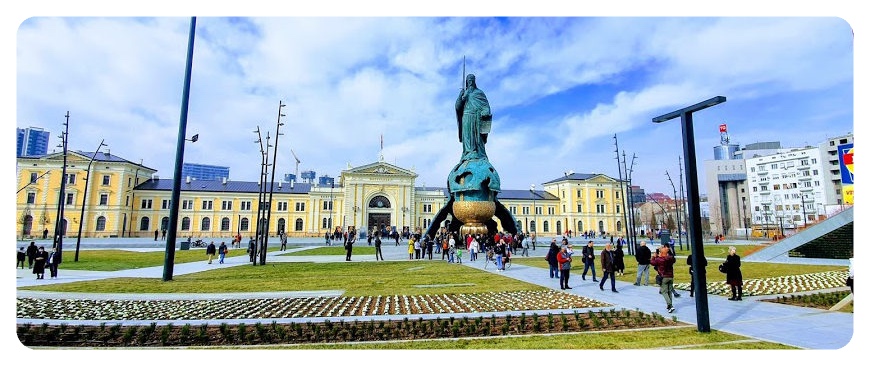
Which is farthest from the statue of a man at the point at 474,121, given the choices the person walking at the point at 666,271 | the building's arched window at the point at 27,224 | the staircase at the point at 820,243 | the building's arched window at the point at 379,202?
the building's arched window at the point at 27,224

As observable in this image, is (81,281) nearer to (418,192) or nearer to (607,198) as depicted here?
(418,192)

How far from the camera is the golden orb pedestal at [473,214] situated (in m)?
28.6

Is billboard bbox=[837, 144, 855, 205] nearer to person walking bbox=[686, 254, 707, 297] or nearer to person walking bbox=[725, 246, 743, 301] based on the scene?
person walking bbox=[725, 246, 743, 301]

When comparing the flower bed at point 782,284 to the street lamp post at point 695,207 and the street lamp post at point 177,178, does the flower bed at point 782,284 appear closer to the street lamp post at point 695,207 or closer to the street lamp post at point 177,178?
the street lamp post at point 695,207

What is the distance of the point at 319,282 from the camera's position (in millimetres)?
13133

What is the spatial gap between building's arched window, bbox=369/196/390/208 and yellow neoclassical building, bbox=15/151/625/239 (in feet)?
0.55

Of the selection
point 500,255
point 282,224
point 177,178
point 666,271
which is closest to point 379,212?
point 282,224

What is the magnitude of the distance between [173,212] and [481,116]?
2083 cm

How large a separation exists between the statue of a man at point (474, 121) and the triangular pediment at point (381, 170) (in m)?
41.6

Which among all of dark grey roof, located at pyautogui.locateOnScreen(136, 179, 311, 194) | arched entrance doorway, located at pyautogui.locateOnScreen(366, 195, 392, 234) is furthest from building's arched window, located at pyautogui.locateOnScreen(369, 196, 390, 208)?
dark grey roof, located at pyautogui.locateOnScreen(136, 179, 311, 194)

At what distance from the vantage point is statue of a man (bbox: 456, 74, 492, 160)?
2959 cm

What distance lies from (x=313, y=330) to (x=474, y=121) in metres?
24.4

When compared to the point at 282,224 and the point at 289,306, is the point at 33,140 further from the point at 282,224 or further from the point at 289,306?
the point at 282,224

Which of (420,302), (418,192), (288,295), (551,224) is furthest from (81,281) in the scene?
(551,224)
